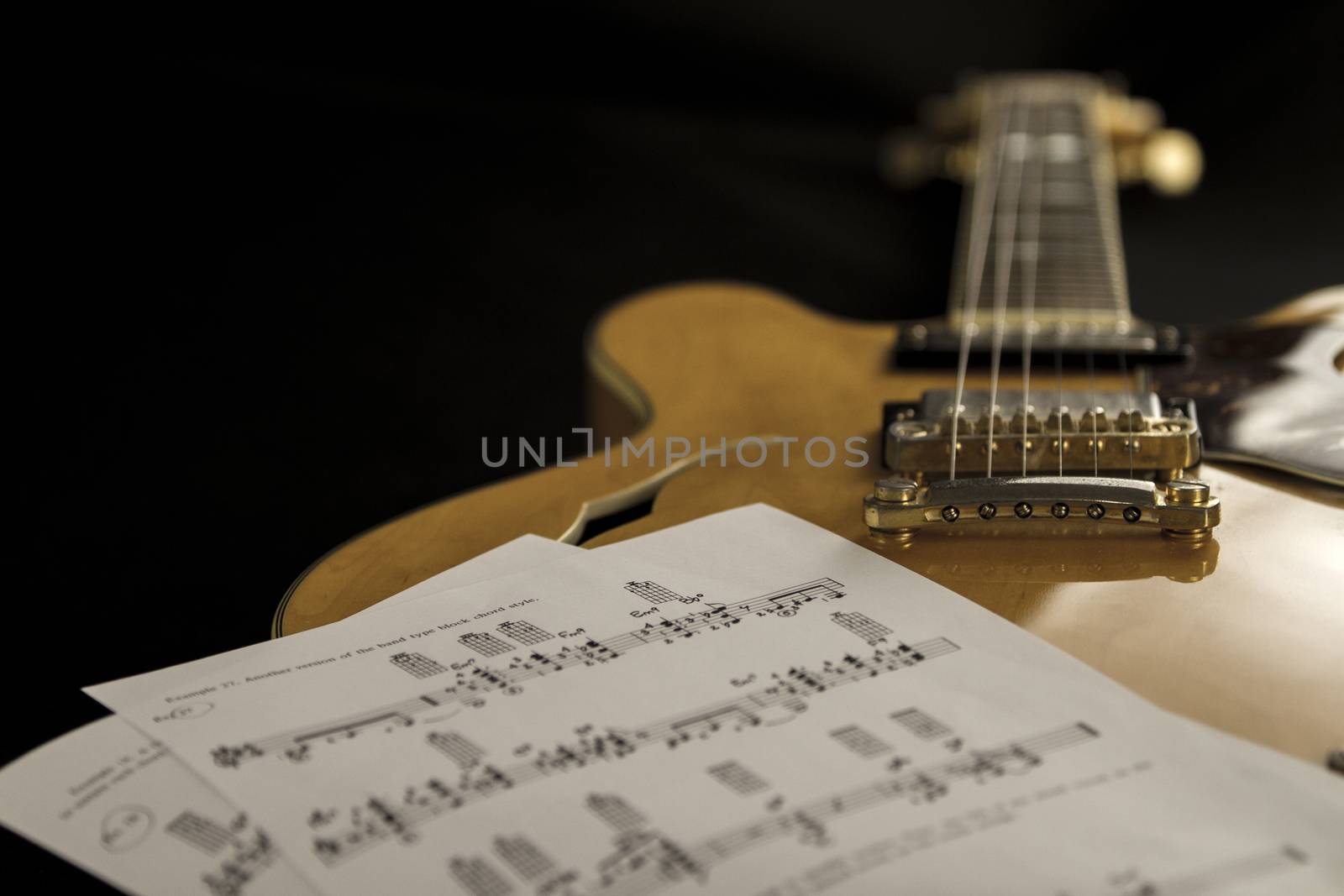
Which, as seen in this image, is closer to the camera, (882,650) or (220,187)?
(882,650)

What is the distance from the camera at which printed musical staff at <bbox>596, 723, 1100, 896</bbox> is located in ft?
1.49

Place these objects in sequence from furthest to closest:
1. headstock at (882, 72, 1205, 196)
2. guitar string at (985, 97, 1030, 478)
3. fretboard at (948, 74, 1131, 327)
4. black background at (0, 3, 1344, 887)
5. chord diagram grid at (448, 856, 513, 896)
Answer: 1. headstock at (882, 72, 1205, 196)
2. black background at (0, 3, 1344, 887)
3. fretboard at (948, 74, 1131, 327)
4. guitar string at (985, 97, 1030, 478)
5. chord diagram grid at (448, 856, 513, 896)

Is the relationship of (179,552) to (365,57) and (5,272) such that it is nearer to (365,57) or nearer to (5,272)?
(5,272)

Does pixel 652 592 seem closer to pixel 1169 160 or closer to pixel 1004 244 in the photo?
pixel 1004 244

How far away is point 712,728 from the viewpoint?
0.53 meters

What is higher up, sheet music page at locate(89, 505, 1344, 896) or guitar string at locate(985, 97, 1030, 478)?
guitar string at locate(985, 97, 1030, 478)

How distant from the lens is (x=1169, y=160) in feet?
5.34

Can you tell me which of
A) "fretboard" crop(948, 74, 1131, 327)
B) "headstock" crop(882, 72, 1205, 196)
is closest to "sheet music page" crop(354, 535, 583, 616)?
"fretboard" crop(948, 74, 1131, 327)

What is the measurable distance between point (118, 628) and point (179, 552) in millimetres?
114

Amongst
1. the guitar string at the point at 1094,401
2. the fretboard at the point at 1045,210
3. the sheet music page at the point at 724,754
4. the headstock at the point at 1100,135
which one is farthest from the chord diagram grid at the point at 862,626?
the headstock at the point at 1100,135

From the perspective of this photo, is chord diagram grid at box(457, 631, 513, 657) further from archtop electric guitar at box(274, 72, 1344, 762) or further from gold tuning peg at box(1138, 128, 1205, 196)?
gold tuning peg at box(1138, 128, 1205, 196)

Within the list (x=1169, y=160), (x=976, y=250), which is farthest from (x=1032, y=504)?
(x=1169, y=160)

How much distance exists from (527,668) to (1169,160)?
1.32 m

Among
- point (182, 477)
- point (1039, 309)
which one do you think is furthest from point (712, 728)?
point (182, 477)
